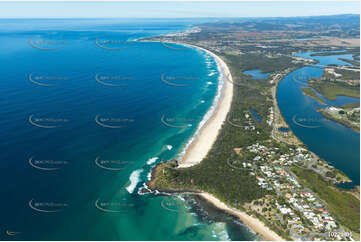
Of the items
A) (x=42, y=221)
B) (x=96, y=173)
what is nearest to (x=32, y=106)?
(x=96, y=173)

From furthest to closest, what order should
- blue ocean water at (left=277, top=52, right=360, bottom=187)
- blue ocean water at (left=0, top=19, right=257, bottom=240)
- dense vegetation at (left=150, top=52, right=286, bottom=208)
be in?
blue ocean water at (left=277, top=52, right=360, bottom=187), dense vegetation at (left=150, top=52, right=286, bottom=208), blue ocean water at (left=0, top=19, right=257, bottom=240)

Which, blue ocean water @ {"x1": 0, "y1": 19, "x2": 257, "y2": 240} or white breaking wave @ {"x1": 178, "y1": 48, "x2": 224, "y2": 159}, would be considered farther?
white breaking wave @ {"x1": 178, "y1": 48, "x2": 224, "y2": 159}

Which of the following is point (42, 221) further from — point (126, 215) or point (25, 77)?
point (25, 77)

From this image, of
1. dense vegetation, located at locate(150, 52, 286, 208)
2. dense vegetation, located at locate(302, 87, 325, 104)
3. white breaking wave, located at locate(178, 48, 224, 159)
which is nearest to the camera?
dense vegetation, located at locate(150, 52, 286, 208)

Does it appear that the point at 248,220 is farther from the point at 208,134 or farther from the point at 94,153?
the point at 94,153

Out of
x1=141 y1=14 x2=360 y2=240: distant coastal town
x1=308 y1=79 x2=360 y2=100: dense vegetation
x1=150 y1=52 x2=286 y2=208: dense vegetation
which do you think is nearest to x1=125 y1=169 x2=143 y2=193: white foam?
x1=141 y1=14 x2=360 y2=240: distant coastal town

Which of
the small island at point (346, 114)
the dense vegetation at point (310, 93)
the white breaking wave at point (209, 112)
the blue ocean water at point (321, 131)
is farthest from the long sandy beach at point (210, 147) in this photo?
the small island at point (346, 114)

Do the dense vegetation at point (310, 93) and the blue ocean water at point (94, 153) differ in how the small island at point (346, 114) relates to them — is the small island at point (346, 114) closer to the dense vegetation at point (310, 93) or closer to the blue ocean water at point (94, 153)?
the dense vegetation at point (310, 93)

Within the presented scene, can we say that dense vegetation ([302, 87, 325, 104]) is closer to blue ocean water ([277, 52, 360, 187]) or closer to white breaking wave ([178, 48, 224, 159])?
blue ocean water ([277, 52, 360, 187])
